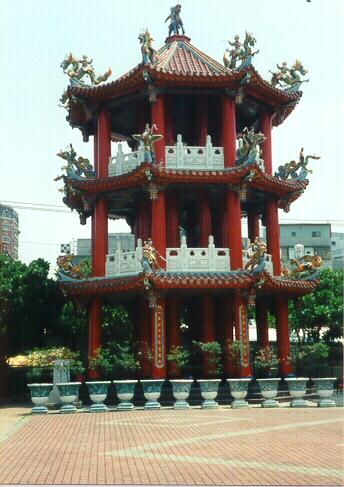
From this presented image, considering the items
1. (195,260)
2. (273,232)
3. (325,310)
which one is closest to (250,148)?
(273,232)

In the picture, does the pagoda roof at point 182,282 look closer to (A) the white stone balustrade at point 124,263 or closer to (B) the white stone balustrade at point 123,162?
(A) the white stone balustrade at point 124,263

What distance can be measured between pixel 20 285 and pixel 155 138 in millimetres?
10484

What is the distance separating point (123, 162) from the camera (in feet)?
87.6

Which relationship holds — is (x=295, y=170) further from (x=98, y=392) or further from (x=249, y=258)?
(x=98, y=392)

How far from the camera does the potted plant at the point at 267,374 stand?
72.6ft

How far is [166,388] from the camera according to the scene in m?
23.7

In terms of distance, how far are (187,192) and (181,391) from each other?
375 inches

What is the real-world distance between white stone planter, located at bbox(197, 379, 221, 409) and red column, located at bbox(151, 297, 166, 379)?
2127 mm

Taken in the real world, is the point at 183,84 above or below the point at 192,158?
above

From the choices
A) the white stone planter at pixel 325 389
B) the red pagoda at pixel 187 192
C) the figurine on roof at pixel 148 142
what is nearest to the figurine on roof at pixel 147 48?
the red pagoda at pixel 187 192

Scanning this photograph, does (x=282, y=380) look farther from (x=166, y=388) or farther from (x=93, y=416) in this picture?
(x=93, y=416)

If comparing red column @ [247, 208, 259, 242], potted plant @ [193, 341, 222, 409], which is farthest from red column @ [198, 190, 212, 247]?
potted plant @ [193, 341, 222, 409]

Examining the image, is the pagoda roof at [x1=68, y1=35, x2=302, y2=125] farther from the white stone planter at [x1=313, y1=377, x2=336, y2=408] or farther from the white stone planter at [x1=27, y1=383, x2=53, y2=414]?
the white stone planter at [x1=27, y1=383, x2=53, y2=414]

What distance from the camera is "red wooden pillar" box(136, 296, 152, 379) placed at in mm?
24641
